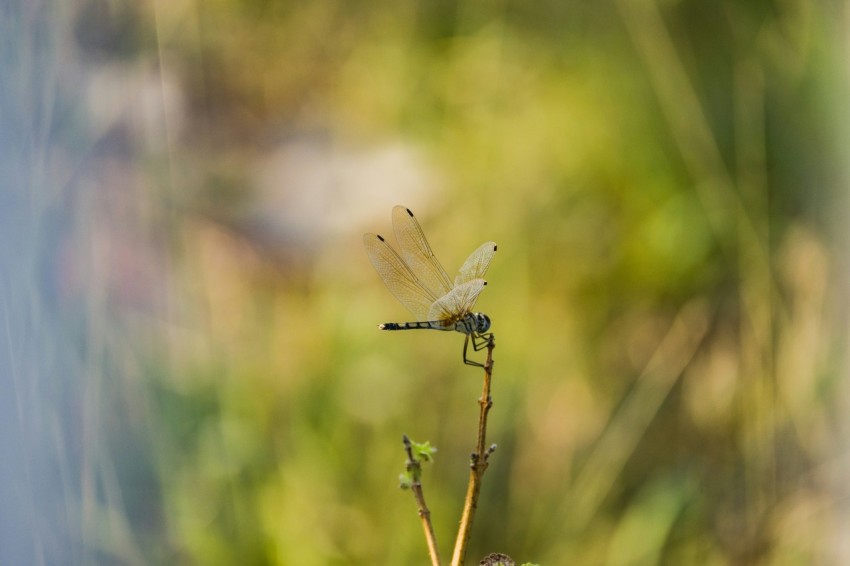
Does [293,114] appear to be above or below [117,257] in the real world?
above

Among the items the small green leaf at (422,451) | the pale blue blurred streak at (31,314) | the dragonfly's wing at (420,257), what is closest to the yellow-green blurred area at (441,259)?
the pale blue blurred streak at (31,314)

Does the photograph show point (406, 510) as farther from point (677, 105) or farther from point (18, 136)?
point (18, 136)

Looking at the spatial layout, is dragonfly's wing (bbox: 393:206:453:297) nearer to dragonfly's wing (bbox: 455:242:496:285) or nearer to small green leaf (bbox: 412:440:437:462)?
dragonfly's wing (bbox: 455:242:496:285)

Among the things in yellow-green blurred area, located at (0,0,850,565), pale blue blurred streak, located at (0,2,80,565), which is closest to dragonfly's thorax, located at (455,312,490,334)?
yellow-green blurred area, located at (0,0,850,565)

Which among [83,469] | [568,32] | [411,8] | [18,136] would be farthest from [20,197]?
[568,32]

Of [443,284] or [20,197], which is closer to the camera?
[443,284]

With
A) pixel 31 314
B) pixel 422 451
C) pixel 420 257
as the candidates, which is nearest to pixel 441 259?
pixel 420 257

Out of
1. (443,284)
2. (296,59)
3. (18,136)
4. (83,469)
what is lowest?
(83,469)
